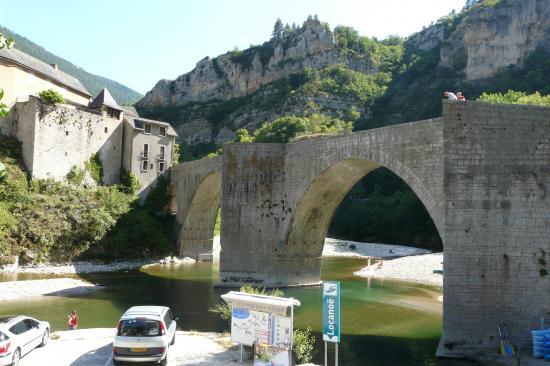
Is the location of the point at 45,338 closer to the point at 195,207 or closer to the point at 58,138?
the point at 195,207

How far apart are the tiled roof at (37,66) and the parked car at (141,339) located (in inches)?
1457

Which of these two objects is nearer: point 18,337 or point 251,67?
point 18,337

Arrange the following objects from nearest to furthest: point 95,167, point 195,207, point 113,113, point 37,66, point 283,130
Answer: point 195,207
point 95,167
point 37,66
point 113,113
point 283,130

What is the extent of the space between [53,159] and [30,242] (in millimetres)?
9513

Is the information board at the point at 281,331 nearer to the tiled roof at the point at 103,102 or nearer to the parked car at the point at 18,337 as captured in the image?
the parked car at the point at 18,337

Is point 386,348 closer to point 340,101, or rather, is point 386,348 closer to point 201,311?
point 201,311

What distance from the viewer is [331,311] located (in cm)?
1013

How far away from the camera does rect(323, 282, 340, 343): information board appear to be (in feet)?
33.0

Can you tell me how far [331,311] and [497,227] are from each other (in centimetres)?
674

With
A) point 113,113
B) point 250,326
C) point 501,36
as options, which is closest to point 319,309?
point 250,326

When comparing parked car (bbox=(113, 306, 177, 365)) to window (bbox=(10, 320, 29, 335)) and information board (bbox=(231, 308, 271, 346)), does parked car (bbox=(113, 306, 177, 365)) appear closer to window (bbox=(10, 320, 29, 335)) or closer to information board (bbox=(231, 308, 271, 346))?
information board (bbox=(231, 308, 271, 346))

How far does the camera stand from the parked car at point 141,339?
1062cm

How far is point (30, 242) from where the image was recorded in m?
32.2

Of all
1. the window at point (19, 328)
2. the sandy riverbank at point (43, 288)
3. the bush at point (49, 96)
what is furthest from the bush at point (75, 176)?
the window at point (19, 328)
